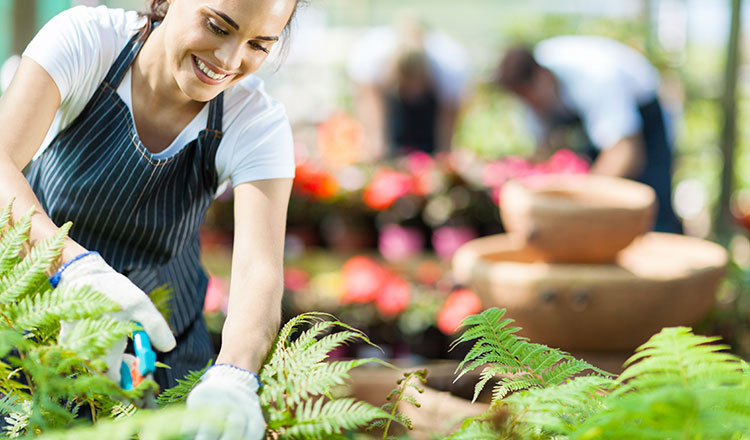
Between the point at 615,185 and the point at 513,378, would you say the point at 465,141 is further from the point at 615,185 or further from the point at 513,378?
the point at 513,378

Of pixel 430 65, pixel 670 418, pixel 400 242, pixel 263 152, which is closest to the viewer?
pixel 670 418

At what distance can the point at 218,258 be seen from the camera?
12.2 feet

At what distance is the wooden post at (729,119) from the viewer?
4602 millimetres

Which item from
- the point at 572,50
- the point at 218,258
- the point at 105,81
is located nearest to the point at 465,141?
the point at 572,50

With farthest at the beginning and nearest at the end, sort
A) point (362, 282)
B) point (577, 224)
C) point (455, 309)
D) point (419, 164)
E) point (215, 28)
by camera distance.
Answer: point (419, 164)
point (362, 282)
point (455, 309)
point (577, 224)
point (215, 28)

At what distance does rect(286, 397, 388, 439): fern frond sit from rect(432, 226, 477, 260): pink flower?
2847 millimetres

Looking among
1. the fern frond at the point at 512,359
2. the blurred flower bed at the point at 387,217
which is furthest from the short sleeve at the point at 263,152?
the blurred flower bed at the point at 387,217

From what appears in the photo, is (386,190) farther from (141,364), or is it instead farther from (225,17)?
(141,364)

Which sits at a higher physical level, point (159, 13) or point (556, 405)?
point (159, 13)

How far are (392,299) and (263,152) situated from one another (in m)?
1.72

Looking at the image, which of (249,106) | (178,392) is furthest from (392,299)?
(178,392)

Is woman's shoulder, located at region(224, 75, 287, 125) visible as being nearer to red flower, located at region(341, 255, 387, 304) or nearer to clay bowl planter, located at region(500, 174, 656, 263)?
clay bowl planter, located at region(500, 174, 656, 263)

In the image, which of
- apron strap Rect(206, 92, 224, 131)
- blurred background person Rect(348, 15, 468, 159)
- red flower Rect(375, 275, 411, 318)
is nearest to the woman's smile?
apron strap Rect(206, 92, 224, 131)

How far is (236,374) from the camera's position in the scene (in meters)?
0.91
